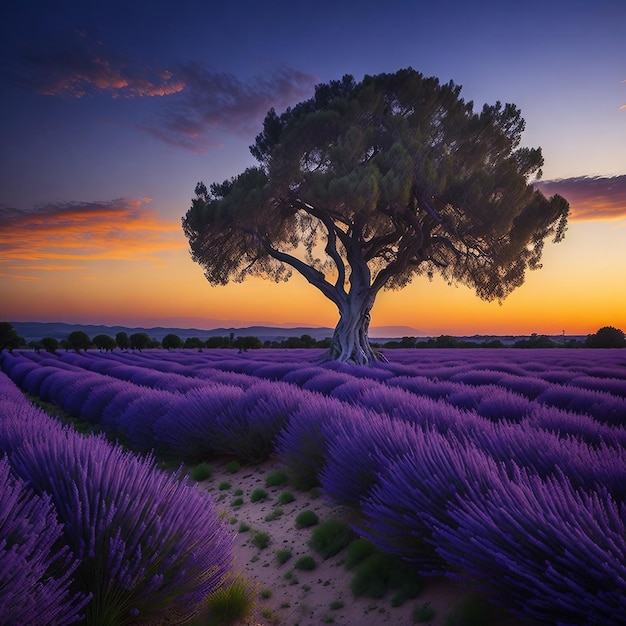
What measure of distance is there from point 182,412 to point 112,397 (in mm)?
2726

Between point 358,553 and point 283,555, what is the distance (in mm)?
543

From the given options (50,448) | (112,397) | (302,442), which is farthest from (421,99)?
(50,448)

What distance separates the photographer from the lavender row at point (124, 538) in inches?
66.1

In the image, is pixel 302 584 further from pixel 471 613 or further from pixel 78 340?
pixel 78 340

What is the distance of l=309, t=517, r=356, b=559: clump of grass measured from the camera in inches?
115

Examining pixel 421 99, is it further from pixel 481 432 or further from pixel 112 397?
pixel 481 432

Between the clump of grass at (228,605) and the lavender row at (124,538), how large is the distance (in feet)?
0.45

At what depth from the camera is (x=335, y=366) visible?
1263 centimetres

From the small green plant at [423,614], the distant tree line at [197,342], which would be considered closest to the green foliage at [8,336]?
the distant tree line at [197,342]

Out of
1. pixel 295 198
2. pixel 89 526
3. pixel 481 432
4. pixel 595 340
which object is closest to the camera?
pixel 89 526

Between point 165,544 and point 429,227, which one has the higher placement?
point 429,227

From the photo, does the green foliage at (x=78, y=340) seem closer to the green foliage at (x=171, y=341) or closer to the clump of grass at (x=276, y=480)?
the green foliage at (x=171, y=341)

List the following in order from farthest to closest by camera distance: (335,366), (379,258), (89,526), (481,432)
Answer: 1. (379,258)
2. (335,366)
3. (481,432)
4. (89,526)

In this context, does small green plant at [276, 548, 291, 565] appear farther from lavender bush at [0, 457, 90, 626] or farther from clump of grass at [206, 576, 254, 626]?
lavender bush at [0, 457, 90, 626]
